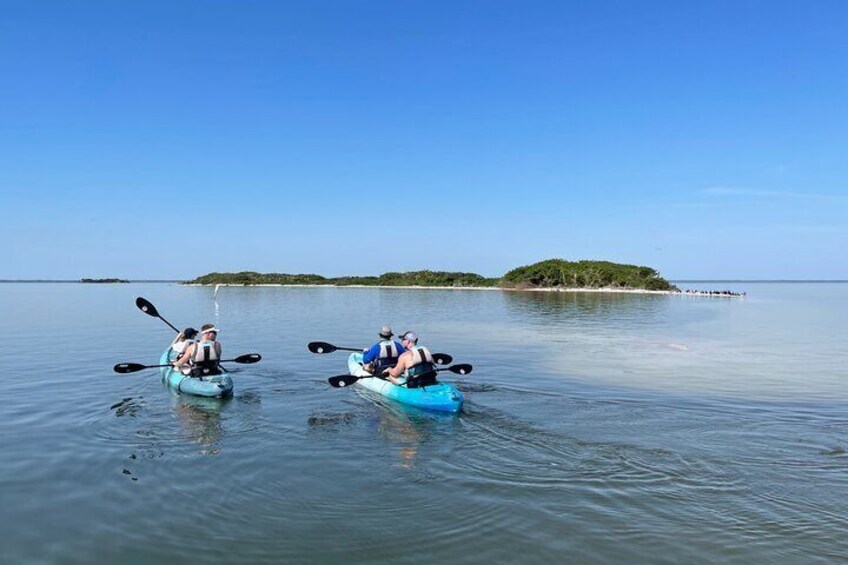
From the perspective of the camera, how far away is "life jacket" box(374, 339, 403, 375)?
1620cm

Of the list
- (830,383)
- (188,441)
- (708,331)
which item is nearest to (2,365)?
(188,441)

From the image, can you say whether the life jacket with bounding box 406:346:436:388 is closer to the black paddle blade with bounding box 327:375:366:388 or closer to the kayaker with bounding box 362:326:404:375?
the kayaker with bounding box 362:326:404:375

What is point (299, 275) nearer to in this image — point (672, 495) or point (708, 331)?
point (708, 331)

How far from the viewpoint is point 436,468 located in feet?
32.9

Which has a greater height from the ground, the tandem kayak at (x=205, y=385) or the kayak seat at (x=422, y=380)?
the kayak seat at (x=422, y=380)

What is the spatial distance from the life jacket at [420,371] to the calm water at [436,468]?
73 cm

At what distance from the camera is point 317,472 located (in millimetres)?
9844

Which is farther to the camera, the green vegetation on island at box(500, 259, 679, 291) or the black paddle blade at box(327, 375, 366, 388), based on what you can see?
the green vegetation on island at box(500, 259, 679, 291)

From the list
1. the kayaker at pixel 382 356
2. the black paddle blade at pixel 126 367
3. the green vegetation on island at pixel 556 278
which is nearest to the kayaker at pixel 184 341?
the black paddle blade at pixel 126 367

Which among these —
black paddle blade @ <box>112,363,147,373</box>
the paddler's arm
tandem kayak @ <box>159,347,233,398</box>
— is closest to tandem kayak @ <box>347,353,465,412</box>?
tandem kayak @ <box>159,347,233,398</box>

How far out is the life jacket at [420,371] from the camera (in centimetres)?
1432

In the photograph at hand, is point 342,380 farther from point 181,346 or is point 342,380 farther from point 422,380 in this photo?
point 181,346

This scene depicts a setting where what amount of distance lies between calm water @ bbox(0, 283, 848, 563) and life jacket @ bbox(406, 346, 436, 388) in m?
0.73

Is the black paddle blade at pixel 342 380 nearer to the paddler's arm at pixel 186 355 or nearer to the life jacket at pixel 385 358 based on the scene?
the life jacket at pixel 385 358
